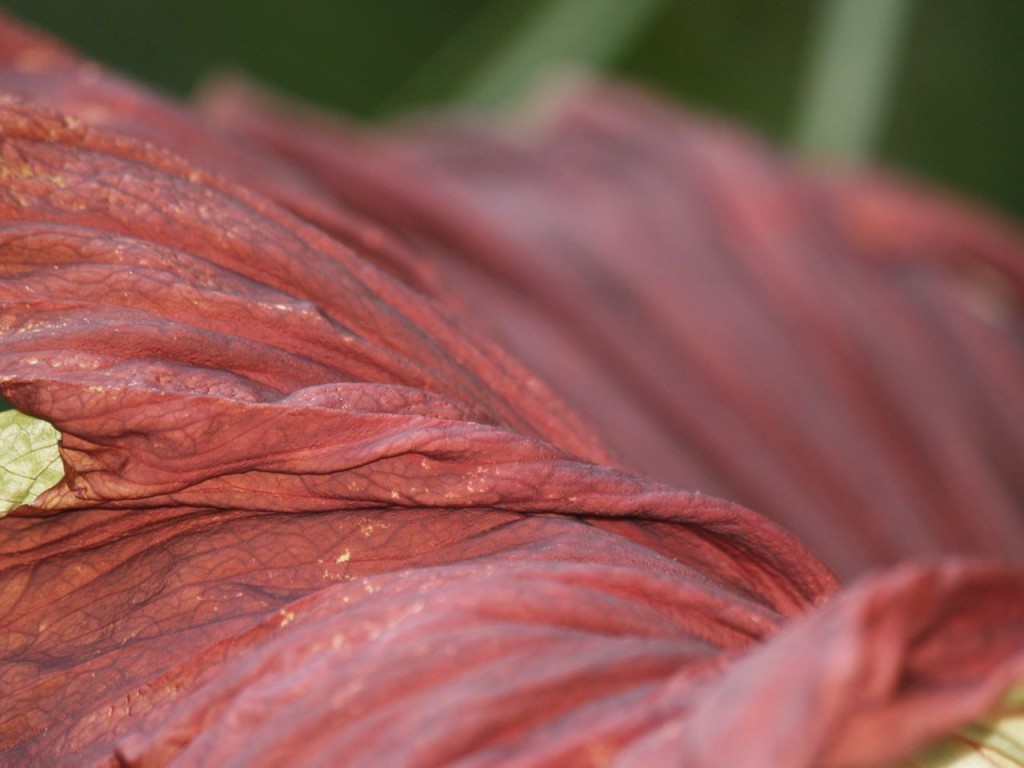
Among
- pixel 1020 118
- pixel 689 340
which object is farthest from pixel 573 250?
pixel 1020 118

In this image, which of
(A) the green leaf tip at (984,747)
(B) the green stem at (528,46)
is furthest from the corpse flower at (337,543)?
(B) the green stem at (528,46)

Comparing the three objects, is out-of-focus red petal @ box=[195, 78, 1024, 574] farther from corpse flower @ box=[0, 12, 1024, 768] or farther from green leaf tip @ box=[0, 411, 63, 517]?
green leaf tip @ box=[0, 411, 63, 517]

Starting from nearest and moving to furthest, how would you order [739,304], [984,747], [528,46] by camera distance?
1. [984,747]
2. [739,304]
3. [528,46]

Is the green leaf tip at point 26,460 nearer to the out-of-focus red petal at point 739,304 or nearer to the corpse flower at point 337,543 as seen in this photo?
the corpse flower at point 337,543

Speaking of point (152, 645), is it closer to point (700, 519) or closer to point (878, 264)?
point (700, 519)

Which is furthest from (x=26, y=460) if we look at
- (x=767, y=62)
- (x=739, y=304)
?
(x=767, y=62)

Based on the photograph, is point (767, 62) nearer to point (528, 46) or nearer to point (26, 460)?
point (528, 46)
